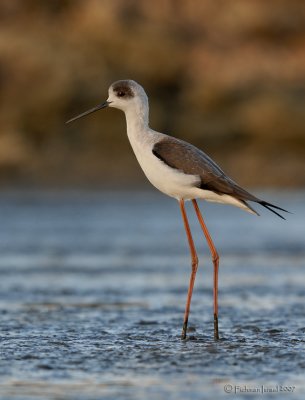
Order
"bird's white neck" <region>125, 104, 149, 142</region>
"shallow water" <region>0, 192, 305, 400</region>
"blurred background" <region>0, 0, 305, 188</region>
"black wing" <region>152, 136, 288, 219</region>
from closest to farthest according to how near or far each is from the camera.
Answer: "shallow water" <region>0, 192, 305, 400</region> < "black wing" <region>152, 136, 288, 219</region> < "bird's white neck" <region>125, 104, 149, 142</region> < "blurred background" <region>0, 0, 305, 188</region>

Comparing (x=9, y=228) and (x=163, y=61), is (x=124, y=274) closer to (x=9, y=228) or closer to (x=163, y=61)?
(x=9, y=228)

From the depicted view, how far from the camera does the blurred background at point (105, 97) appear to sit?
24.2 m

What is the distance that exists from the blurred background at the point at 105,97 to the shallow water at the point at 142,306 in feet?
18.2

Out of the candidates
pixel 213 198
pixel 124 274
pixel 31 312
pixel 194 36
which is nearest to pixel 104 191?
pixel 124 274

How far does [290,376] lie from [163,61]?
76.9 ft

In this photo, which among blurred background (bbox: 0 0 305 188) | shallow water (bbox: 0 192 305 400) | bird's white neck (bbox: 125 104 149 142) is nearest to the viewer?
shallow water (bbox: 0 192 305 400)

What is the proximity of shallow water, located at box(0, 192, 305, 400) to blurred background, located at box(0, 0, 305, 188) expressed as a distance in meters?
5.54

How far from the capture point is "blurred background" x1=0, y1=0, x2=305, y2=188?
79.5ft

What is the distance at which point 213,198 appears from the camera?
761cm

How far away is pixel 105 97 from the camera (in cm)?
2530

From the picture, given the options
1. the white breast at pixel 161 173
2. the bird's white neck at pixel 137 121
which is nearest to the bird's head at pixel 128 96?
the bird's white neck at pixel 137 121

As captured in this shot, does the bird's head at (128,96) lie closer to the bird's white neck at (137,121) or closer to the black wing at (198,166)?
the bird's white neck at (137,121)

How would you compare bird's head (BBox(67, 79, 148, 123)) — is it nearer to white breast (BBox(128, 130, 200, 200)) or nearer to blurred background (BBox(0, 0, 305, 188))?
white breast (BBox(128, 130, 200, 200))

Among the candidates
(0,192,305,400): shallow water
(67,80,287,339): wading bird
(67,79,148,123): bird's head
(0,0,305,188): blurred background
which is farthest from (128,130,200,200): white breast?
(0,0,305,188): blurred background
